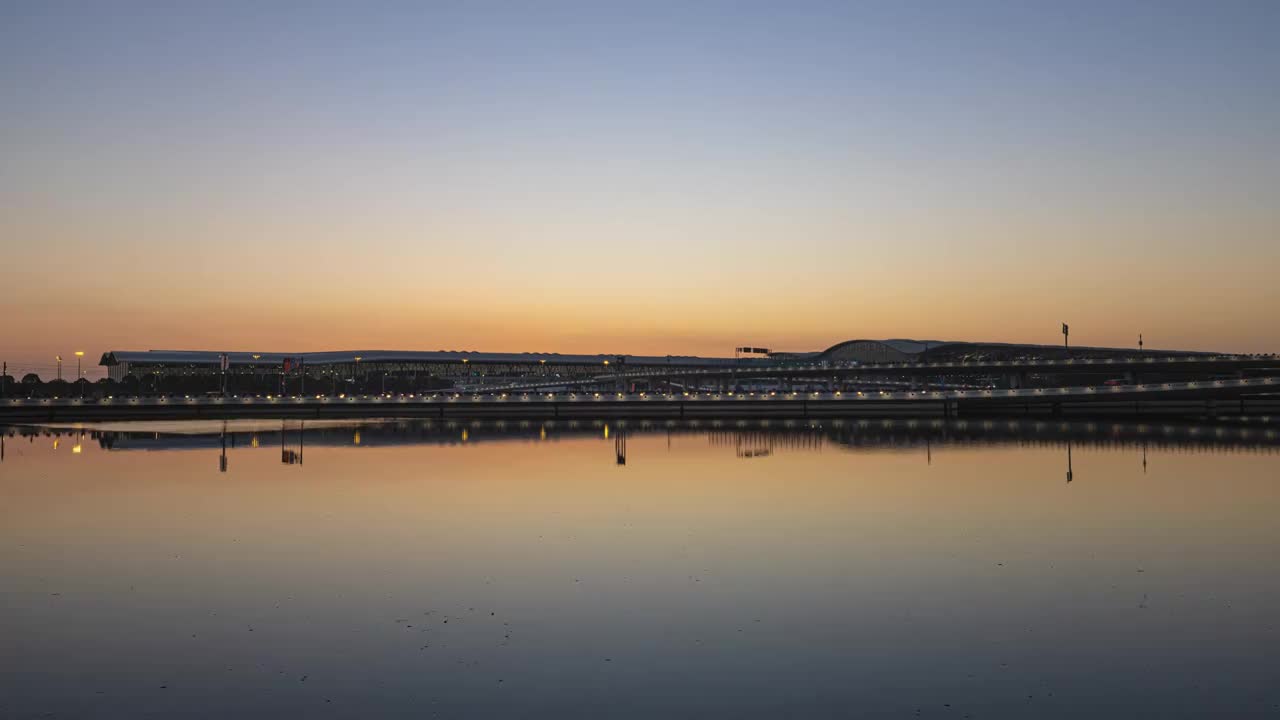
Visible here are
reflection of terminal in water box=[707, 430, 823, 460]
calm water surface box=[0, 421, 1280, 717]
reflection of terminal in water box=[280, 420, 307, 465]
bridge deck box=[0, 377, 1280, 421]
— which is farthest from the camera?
bridge deck box=[0, 377, 1280, 421]

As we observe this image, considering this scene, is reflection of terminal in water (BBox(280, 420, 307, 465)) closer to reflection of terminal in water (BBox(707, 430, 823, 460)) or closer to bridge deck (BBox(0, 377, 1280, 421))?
reflection of terminal in water (BBox(707, 430, 823, 460))

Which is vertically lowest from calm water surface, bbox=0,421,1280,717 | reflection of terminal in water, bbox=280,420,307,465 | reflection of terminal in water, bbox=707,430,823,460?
reflection of terminal in water, bbox=707,430,823,460

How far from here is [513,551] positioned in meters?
24.0

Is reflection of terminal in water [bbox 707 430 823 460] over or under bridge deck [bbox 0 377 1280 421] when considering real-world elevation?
under

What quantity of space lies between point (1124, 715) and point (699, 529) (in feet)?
52.8

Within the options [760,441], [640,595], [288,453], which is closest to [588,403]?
[760,441]

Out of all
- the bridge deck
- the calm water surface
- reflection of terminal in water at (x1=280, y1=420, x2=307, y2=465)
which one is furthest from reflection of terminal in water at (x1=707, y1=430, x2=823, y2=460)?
the bridge deck

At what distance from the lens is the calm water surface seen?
1298cm

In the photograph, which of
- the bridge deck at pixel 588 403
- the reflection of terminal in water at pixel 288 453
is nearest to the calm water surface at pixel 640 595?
the reflection of terminal in water at pixel 288 453

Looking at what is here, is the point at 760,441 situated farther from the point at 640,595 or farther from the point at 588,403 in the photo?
the point at 588,403

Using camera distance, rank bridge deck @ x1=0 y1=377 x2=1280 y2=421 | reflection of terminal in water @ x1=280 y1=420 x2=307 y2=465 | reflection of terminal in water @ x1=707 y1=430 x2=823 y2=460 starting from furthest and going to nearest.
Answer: bridge deck @ x1=0 y1=377 x2=1280 y2=421, reflection of terminal in water @ x1=707 y1=430 x2=823 y2=460, reflection of terminal in water @ x1=280 y1=420 x2=307 y2=465

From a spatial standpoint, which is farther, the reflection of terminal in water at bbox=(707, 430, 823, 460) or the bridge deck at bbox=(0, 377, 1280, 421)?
the bridge deck at bbox=(0, 377, 1280, 421)

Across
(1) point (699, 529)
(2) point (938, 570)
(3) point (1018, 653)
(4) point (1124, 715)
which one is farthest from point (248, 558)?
(4) point (1124, 715)

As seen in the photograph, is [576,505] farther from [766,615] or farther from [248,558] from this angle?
[766,615]
